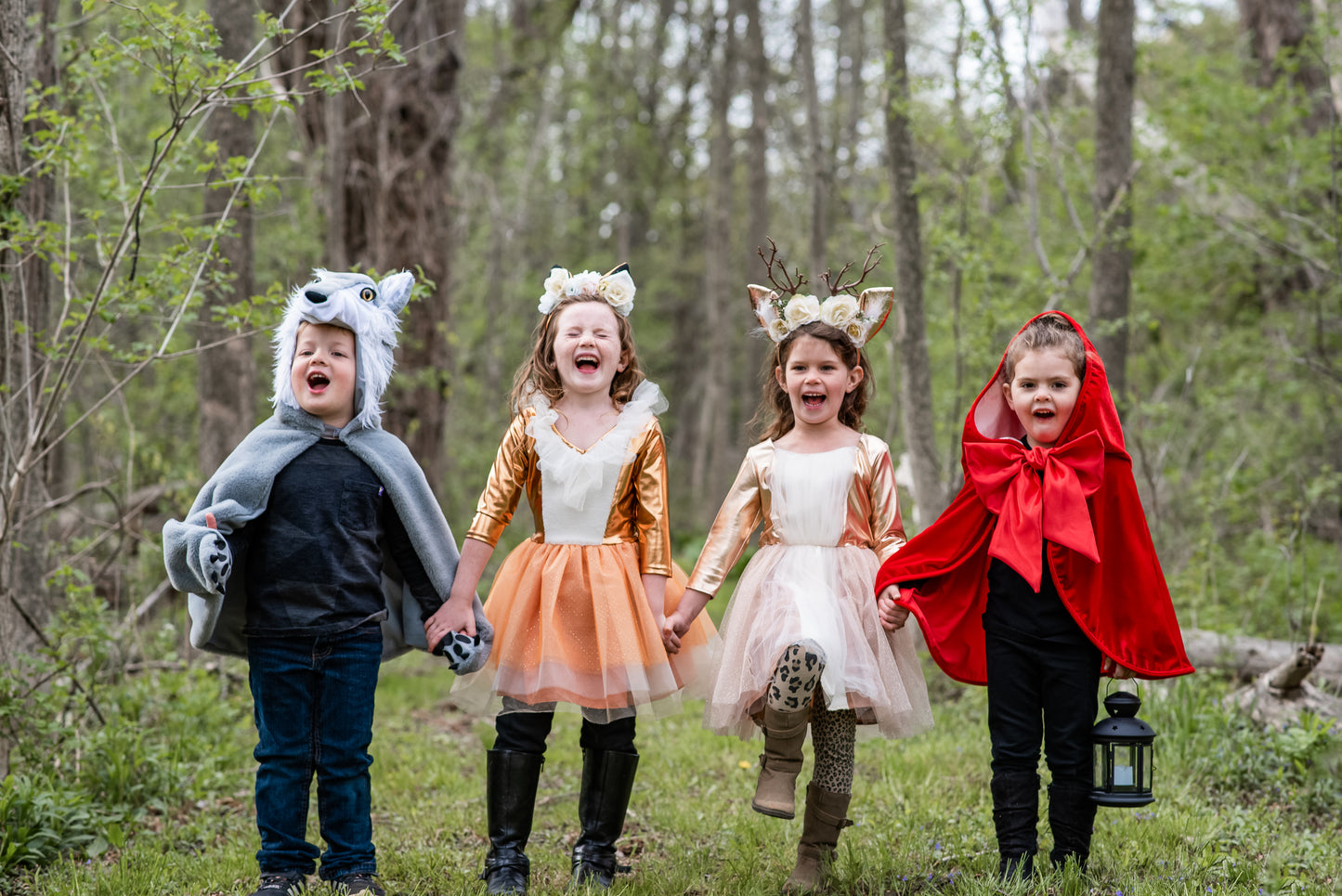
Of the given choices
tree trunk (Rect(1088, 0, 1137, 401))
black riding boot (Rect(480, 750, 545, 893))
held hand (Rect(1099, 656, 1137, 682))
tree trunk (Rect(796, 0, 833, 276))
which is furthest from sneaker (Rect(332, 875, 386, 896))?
tree trunk (Rect(796, 0, 833, 276))

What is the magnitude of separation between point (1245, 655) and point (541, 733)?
441 cm

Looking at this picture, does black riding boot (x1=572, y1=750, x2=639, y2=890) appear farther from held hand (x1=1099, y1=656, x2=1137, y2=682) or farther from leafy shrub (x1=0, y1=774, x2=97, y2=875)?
leafy shrub (x1=0, y1=774, x2=97, y2=875)

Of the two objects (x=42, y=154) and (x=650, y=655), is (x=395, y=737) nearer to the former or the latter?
(x=650, y=655)

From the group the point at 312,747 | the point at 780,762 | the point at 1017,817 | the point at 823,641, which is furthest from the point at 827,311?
the point at 312,747

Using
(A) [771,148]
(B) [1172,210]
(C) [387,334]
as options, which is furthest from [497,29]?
(C) [387,334]

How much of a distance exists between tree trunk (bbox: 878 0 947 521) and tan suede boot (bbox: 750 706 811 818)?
3.26m

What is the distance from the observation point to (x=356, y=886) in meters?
3.27

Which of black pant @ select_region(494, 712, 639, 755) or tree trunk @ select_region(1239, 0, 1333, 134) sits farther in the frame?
tree trunk @ select_region(1239, 0, 1333, 134)

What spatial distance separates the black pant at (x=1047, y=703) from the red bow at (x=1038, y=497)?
10.9 inches

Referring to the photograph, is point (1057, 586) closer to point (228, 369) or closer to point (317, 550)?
point (317, 550)

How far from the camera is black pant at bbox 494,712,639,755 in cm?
354

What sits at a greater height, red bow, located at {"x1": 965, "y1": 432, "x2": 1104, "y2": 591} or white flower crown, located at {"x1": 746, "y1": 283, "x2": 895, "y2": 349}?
white flower crown, located at {"x1": 746, "y1": 283, "x2": 895, "y2": 349}

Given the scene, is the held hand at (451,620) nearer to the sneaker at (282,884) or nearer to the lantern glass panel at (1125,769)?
the sneaker at (282,884)

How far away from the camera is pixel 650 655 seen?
137 inches
